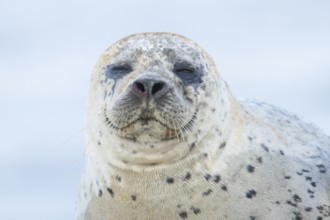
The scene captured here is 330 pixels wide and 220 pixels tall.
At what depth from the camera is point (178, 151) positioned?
852cm

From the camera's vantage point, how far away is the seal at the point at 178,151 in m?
8.40

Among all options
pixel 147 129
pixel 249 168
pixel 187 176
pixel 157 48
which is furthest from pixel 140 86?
pixel 249 168

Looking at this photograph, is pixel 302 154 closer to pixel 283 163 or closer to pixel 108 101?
pixel 283 163

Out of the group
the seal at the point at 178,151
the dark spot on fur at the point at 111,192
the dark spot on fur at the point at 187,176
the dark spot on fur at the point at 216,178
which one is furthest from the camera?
the dark spot on fur at the point at 111,192

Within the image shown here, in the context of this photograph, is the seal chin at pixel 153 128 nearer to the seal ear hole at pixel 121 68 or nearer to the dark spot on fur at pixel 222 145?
the dark spot on fur at pixel 222 145

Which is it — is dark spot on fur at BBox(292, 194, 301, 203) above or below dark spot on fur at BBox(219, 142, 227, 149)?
below

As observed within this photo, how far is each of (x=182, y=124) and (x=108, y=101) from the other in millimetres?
747

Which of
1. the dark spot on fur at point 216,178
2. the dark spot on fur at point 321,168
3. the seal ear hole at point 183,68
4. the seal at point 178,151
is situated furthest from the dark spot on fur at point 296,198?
the seal ear hole at point 183,68

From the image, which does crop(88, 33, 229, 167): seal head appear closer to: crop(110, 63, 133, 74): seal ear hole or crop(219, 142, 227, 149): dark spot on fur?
crop(110, 63, 133, 74): seal ear hole

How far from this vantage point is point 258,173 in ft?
29.4

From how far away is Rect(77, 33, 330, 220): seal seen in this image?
8.40 meters

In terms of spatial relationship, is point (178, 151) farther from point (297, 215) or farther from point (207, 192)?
point (297, 215)

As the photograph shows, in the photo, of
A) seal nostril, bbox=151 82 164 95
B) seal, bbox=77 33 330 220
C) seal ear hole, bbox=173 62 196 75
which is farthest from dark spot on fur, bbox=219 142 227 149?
seal nostril, bbox=151 82 164 95

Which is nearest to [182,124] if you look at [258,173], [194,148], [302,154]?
[194,148]
